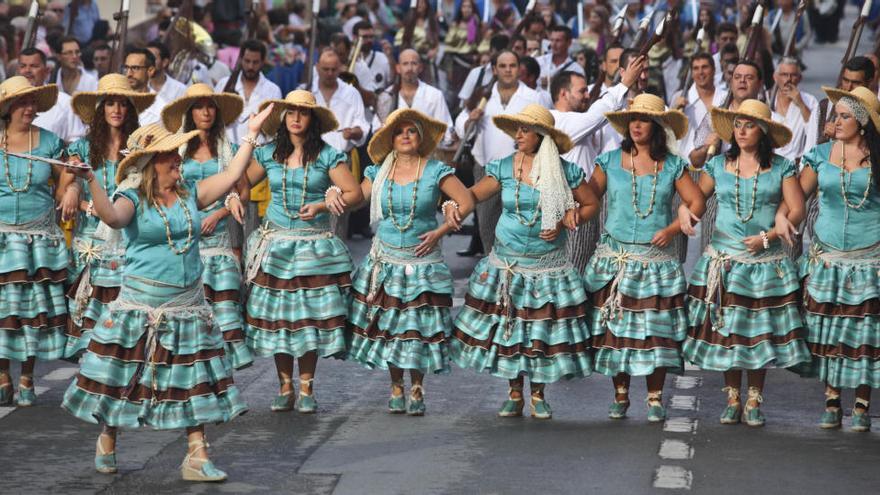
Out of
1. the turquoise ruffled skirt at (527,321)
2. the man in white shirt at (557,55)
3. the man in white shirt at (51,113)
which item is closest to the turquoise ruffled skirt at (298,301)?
the turquoise ruffled skirt at (527,321)

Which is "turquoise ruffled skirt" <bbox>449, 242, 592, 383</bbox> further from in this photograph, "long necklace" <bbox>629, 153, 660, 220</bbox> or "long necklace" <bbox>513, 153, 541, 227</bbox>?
"long necklace" <bbox>629, 153, 660, 220</bbox>

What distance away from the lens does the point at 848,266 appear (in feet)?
33.3

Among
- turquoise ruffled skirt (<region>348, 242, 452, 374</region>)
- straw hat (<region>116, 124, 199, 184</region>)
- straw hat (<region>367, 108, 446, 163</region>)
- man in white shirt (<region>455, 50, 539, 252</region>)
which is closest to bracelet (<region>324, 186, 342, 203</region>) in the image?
straw hat (<region>367, 108, 446, 163</region>)

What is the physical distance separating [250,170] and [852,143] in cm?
351

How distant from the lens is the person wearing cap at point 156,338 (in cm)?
870

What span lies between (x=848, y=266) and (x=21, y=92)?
4861 mm

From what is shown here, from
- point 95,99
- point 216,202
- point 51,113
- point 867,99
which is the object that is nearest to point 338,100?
point 51,113

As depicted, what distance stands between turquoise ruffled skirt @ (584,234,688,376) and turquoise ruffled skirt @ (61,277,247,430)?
2.46m

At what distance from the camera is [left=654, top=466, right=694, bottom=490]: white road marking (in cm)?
870

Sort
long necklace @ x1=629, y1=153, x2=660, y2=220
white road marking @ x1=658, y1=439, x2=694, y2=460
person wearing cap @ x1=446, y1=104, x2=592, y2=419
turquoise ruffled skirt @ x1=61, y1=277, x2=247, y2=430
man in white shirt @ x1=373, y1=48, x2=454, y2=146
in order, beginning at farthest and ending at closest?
man in white shirt @ x1=373, y1=48, x2=454, y2=146
long necklace @ x1=629, y1=153, x2=660, y2=220
person wearing cap @ x1=446, y1=104, x2=592, y2=419
white road marking @ x1=658, y1=439, x2=694, y2=460
turquoise ruffled skirt @ x1=61, y1=277, x2=247, y2=430

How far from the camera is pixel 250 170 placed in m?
10.8

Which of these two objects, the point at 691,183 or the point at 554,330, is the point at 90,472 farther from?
the point at 691,183

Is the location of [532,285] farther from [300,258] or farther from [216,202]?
[216,202]

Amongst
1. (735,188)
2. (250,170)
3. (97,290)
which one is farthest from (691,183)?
(97,290)
